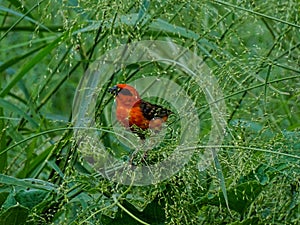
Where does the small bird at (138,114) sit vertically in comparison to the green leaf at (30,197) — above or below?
above

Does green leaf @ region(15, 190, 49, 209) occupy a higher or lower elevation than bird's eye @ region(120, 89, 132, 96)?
lower

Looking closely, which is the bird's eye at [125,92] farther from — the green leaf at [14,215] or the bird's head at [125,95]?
the green leaf at [14,215]

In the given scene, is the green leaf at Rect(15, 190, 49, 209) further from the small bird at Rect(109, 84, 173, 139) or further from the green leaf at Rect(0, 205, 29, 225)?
the small bird at Rect(109, 84, 173, 139)

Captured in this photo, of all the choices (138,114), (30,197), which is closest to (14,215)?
(30,197)

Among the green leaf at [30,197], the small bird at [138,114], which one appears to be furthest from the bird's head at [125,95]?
the green leaf at [30,197]

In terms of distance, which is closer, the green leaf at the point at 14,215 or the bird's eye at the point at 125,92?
the green leaf at the point at 14,215

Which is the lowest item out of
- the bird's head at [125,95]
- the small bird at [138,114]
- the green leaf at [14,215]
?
the green leaf at [14,215]

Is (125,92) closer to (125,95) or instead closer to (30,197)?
(125,95)

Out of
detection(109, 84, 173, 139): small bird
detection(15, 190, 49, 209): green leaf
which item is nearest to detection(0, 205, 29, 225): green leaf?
detection(15, 190, 49, 209): green leaf

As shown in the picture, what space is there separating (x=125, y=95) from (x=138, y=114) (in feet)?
0.31

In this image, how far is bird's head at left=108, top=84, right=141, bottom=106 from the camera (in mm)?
1330

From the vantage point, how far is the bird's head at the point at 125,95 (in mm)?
1330

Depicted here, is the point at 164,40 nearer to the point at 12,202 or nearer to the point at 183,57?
the point at 183,57

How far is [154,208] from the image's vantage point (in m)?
1.33
